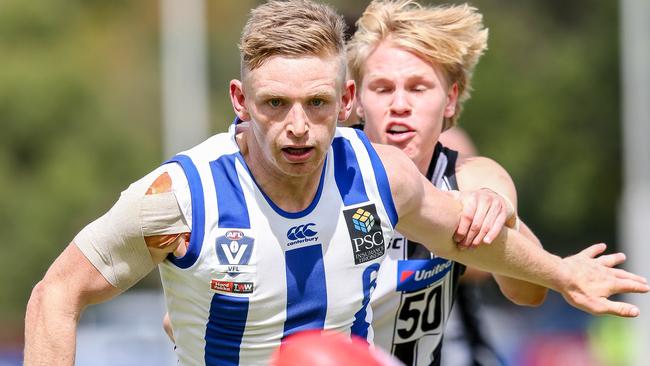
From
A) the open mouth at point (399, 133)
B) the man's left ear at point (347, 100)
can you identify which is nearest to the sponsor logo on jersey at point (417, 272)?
the open mouth at point (399, 133)

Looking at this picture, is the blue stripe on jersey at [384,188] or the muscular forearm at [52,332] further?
the blue stripe on jersey at [384,188]

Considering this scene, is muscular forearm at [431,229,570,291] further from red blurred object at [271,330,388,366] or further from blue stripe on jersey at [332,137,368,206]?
red blurred object at [271,330,388,366]

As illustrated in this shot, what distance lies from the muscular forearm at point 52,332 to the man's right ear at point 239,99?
86 centimetres

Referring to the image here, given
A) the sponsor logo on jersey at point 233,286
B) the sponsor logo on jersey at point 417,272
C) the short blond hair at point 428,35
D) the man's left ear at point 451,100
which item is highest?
the short blond hair at point 428,35

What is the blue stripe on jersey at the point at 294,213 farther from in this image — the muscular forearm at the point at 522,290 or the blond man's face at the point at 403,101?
the muscular forearm at the point at 522,290

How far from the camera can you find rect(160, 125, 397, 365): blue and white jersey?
14.8 feet

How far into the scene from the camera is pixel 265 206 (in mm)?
4609

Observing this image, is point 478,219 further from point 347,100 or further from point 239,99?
point 239,99

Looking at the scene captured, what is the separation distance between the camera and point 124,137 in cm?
3338

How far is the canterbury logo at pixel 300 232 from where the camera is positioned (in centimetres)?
463

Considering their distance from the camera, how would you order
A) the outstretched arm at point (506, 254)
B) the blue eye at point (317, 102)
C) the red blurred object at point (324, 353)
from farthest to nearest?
the outstretched arm at point (506, 254) → the blue eye at point (317, 102) → the red blurred object at point (324, 353)

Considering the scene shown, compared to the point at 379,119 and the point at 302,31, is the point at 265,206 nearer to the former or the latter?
the point at 302,31

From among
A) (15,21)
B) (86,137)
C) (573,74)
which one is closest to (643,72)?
(573,74)

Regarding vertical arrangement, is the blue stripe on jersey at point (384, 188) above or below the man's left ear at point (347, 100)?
below
